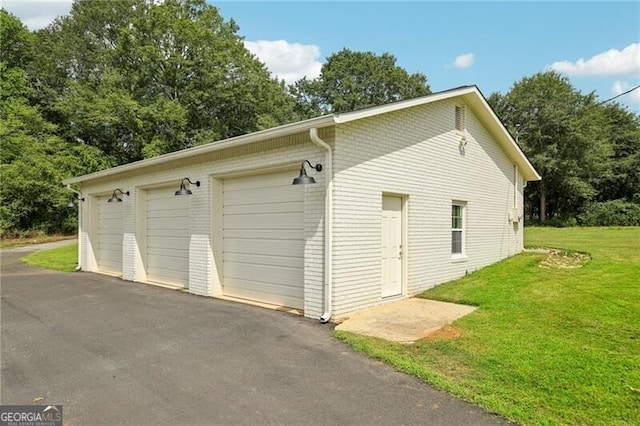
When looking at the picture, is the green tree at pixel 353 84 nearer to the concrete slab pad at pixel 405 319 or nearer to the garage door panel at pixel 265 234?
the garage door panel at pixel 265 234

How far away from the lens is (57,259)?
17.0 m

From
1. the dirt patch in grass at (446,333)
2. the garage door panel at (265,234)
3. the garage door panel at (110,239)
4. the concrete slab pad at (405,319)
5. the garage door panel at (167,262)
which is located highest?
the garage door panel at (265,234)

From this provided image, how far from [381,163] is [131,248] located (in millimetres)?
7870

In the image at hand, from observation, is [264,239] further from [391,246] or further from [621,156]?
[621,156]

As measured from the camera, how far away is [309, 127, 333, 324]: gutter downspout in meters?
6.41

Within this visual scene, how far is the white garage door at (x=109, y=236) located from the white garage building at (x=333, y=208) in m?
0.27

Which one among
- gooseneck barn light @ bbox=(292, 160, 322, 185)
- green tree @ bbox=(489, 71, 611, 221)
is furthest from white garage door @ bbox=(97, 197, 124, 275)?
green tree @ bbox=(489, 71, 611, 221)

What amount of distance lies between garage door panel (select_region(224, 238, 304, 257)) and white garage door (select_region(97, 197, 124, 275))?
5.57 m

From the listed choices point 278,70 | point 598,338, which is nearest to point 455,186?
point 598,338

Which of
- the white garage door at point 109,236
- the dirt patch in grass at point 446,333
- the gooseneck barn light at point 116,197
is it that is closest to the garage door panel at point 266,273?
the dirt patch in grass at point 446,333

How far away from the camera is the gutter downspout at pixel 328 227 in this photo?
6.41 m

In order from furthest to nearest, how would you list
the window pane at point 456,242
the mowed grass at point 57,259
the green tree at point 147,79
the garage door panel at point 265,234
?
the green tree at point 147,79, the mowed grass at point 57,259, the window pane at point 456,242, the garage door panel at point 265,234

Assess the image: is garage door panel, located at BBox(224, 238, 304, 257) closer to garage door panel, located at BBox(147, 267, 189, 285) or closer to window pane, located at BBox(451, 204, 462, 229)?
garage door panel, located at BBox(147, 267, 189, 285)

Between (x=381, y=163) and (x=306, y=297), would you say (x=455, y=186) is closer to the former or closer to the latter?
(x=381, y=163)
